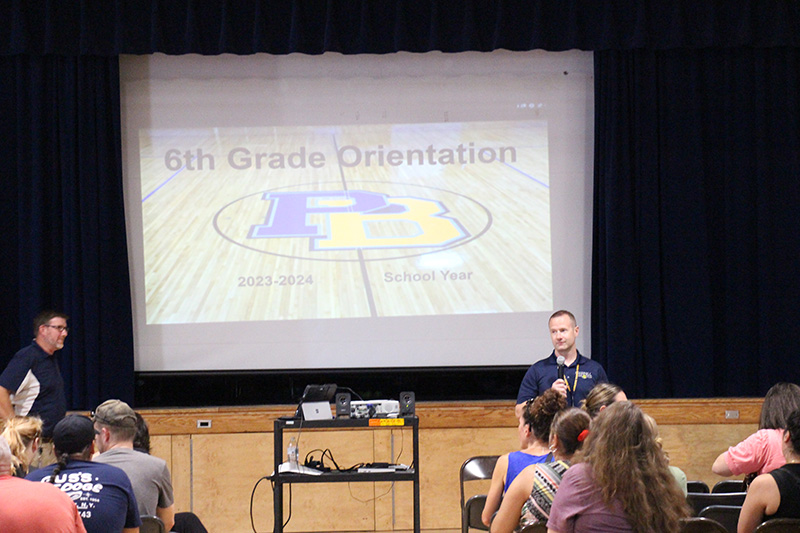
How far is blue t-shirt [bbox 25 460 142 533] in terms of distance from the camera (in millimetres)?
2768

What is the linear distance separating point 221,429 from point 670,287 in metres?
3.32

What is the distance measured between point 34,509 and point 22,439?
643 mm

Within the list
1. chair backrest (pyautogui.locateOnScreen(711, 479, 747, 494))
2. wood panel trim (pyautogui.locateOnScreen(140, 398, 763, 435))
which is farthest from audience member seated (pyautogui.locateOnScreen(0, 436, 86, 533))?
wood panel trim (pyautogui.locateOnScreen(140, 398, 763, 435))

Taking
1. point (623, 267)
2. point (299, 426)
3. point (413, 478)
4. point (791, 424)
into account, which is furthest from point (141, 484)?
point (623, 267)

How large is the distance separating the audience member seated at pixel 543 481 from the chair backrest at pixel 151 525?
4.18 feet

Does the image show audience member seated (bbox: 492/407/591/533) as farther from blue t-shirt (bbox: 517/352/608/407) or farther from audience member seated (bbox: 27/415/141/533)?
blue t-shirt (bbox: 517/352/608/407)

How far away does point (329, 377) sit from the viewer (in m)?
6.16

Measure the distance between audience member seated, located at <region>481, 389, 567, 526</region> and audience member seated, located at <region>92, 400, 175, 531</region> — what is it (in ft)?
4.18

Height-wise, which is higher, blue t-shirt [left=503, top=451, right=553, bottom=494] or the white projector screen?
the white projector screen

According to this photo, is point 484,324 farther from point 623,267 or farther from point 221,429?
point 221,429

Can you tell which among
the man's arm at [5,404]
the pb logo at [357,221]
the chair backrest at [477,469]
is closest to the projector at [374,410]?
the chair backrest at [477,469]

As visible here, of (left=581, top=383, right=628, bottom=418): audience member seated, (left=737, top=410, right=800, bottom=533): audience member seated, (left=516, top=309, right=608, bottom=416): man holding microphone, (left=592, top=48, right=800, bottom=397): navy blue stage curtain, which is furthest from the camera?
(left=592, top=48, right=800, bottom=397): navy blue stage curtain

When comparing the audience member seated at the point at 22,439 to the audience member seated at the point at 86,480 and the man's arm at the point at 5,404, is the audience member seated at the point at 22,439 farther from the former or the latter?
the man's arm at the point at 5,404

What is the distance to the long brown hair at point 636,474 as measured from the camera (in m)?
2.38
